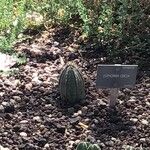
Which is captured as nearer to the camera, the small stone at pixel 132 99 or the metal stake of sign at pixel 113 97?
the metal stake of sign at pixel 113 97

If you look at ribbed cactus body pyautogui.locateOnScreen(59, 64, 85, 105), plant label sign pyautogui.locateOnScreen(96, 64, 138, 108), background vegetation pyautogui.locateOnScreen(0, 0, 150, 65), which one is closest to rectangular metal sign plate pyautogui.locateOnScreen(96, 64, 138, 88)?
plant label sign pyautogui.locateOnScreen(96, 64, 138, 108)

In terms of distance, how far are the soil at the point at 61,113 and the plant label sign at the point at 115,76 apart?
0.21m

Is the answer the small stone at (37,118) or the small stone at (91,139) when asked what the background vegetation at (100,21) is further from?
the small stone at (91,139)

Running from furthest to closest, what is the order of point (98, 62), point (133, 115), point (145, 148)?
point (98, 62) → point (133, 115) → point (145, 148)

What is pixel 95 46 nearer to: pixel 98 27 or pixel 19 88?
pixel 98 27

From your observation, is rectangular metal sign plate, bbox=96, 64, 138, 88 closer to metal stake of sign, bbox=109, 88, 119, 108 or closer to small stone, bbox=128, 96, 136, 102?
metal stake of sign, bbox=109, 88, 119, 108

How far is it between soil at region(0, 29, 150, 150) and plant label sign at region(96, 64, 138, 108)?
21 centimetres

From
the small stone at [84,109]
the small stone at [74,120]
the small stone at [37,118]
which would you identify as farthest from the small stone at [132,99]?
the small stone at [37,118]

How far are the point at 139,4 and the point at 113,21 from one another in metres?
0.29

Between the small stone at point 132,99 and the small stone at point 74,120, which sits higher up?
the small stone at point 132,99

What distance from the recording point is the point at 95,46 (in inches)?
192

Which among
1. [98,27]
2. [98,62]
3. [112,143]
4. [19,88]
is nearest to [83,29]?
[98,27]

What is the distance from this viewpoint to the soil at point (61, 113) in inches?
143

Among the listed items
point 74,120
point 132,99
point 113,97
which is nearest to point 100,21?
point 132,99
